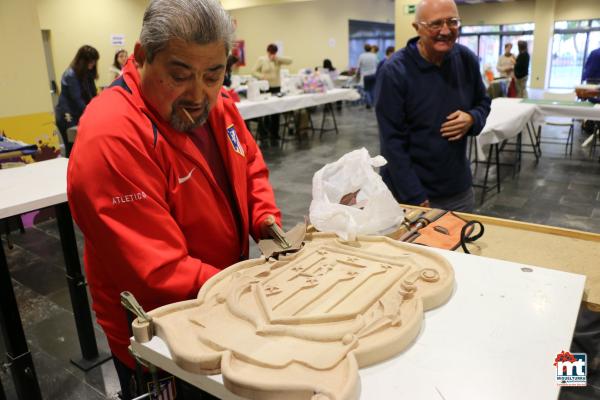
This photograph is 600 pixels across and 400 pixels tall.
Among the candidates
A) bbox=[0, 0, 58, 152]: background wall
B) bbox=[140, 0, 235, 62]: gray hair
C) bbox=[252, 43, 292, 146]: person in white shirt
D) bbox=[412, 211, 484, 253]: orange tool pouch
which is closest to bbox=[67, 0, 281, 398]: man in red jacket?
bbox=[140, 0, 235, 62]: gray hair

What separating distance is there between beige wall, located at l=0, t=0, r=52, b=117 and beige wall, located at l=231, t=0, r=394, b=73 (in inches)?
374

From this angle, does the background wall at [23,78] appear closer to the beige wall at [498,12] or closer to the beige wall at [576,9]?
the beige wall at [498,12]

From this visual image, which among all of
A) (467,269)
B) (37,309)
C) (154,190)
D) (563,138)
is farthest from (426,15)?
(563,138)

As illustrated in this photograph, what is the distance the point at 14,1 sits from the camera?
4.31m

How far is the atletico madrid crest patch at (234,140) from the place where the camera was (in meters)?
1.32

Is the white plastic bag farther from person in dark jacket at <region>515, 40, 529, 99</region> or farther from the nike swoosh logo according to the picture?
person in dark jacket at <region>515, 40, 529, 99</region>

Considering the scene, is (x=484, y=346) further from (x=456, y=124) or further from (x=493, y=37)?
(x=493, y=37)

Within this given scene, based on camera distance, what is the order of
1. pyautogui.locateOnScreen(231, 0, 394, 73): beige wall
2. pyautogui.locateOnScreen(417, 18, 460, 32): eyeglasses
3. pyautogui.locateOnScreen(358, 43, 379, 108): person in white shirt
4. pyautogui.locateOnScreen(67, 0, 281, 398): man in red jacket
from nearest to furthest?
pyautogui.locateOnScreen(67, 0, 281, 398): man in red jacket → pyautogui.locateOnScreen(417, 18, 460, 32): eyeglasses → pyautogui.locateOnScreen(358, 43, 379, 108): person in white shirt → pyautogui.locateOnScreen(231, 0, 394, 73): beige wall

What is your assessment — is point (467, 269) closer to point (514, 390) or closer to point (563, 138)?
point (514, 390)

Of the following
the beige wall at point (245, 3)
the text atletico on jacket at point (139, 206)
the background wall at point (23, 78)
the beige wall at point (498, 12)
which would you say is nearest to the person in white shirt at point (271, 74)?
the background wall at point (23, 78)

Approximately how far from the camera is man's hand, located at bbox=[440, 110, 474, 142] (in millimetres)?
2119

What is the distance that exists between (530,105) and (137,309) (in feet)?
17.2

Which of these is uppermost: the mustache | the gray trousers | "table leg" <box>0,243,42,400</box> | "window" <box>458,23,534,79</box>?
"window" <box>458,23,534,79</box>

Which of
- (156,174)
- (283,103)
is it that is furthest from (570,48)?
(156,174)
